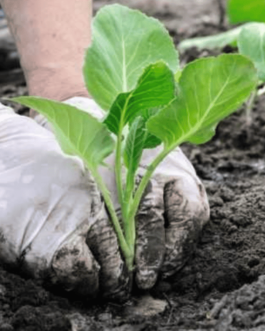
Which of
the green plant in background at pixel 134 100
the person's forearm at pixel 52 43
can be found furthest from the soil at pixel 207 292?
the person's forearm at pixel 52 43

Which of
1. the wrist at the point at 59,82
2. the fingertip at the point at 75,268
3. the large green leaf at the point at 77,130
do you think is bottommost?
the fingertip at the point at 75,268

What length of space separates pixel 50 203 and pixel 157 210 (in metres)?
0.24

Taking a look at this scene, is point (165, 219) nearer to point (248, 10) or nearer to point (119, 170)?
point (119, 170)

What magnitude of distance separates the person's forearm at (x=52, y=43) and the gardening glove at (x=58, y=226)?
513 millimetres

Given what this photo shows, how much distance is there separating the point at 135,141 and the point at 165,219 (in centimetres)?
23

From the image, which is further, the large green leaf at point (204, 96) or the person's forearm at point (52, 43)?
the person's forearm at point (52, 43)

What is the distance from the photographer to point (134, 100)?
1259 mm

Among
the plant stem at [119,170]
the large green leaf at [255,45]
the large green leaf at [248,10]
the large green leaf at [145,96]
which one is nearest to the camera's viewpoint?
the large green leaf at [145,96]

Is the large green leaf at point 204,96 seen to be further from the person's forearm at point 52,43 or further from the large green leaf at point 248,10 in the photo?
the large green leaf at point 248,10

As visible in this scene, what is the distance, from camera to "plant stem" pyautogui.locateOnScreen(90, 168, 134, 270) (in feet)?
4.31

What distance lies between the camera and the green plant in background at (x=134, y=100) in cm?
122

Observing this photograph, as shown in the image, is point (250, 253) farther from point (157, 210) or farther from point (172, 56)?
point (172, 56)

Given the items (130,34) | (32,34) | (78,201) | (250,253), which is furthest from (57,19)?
(250,253)

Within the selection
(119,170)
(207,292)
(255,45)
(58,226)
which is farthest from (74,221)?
(255,45)
